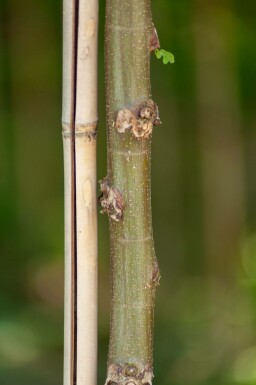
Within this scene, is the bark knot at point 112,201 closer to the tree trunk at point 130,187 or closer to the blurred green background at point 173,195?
the tree trunk at point 130,187

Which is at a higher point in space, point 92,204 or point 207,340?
point 92,204

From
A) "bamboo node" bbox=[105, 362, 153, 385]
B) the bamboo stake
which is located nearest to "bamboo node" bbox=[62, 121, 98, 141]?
the bamboo stake

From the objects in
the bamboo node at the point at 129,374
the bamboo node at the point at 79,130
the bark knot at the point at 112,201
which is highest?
the bamboo node at the point at 79,130

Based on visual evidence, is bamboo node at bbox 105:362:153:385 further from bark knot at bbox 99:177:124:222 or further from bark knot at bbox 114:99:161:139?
bark knot at bbox 114:99:161:139

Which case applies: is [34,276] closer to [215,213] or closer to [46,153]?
[46,153]

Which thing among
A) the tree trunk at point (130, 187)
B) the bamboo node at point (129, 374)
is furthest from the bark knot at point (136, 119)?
the bamboo node at point (129, 374)

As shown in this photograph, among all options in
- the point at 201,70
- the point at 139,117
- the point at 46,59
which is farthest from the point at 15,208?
the point at 139,117

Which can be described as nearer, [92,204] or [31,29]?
[92,204]
